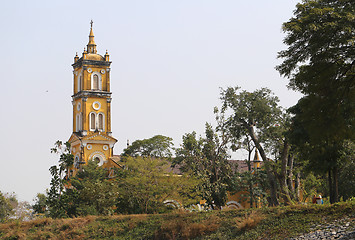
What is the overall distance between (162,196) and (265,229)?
16.1 metres

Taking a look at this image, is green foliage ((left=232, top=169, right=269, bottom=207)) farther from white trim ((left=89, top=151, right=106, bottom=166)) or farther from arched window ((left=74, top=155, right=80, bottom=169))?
arched window ((left=74, top=155, right=80, bottom=169))

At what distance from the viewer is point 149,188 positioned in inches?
1363

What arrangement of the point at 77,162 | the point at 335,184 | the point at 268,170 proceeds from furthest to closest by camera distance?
1. the point at 77,162
2. the point at 268,170
3. the point at 335,184

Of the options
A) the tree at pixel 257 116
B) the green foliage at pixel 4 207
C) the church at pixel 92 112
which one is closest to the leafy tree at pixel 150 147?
the church at pixel 92 112

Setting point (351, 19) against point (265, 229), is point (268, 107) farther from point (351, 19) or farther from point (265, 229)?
point (351, 19)

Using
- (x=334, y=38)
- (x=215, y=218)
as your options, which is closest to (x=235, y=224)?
(x=215, y=218)

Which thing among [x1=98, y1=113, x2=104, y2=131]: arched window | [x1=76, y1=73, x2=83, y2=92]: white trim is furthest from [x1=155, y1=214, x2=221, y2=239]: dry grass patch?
[x1=76, y1=73, x2=83, y2=92]: white trim

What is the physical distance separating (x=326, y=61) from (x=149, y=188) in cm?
1955

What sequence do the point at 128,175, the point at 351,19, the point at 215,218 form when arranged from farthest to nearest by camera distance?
1. the point at 128,175
2. the point at 215,218
3. the point at 351,19

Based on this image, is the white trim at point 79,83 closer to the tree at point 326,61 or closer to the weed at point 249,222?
the weed at point 249,222

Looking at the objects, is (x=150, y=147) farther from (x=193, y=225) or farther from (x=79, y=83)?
(x=193, y=225)

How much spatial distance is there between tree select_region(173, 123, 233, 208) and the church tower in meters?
21.8

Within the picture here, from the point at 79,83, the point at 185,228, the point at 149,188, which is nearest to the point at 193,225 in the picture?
the point at 185,228

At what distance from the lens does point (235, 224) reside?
68.9 ft
